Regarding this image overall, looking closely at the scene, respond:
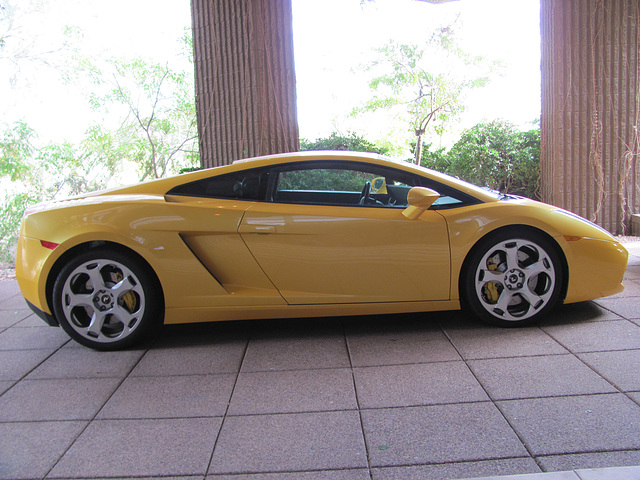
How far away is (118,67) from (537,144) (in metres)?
8.03

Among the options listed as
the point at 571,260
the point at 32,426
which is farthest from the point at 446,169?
the point at 32,426

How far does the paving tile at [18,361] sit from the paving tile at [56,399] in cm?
17

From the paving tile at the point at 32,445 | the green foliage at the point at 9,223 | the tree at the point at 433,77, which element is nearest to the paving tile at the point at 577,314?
the paving tile at the point at 32,445

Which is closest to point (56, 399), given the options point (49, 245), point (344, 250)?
point (49, 245)

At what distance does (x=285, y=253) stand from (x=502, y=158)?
5071 millimetres

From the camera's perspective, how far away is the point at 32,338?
141 inches

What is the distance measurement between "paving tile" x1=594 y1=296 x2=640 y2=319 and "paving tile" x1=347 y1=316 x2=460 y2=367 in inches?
51.4

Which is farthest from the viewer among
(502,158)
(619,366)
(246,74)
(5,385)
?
→ (502,158)

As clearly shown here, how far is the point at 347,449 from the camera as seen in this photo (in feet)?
6.66

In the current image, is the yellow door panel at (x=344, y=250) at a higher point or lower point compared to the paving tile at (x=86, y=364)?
higher

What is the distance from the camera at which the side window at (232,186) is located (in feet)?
10.7

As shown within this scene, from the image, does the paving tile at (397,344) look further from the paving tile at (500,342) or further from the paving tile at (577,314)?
the paving tile at (577,314)

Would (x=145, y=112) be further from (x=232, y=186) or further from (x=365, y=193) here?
(x=365, y=193)

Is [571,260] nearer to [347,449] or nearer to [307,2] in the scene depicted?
[347,449]
